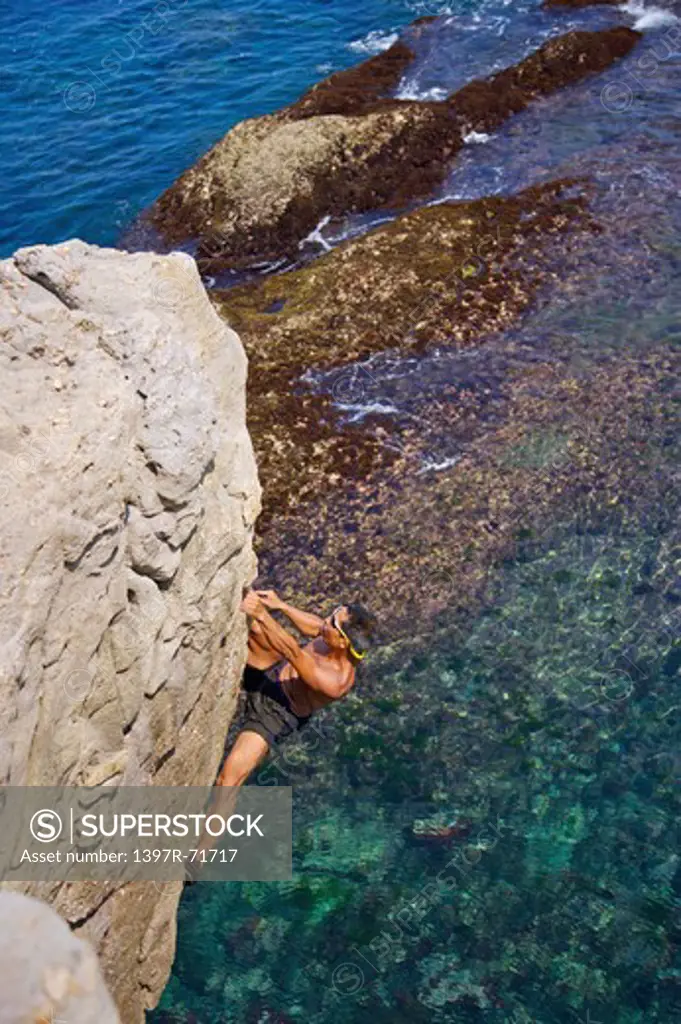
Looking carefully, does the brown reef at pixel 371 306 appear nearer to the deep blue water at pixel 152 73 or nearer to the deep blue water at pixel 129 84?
the deep blue water at pixel 129 84

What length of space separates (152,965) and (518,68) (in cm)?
3079

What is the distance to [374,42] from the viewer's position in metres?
41.2

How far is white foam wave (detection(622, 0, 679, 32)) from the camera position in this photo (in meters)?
37.9

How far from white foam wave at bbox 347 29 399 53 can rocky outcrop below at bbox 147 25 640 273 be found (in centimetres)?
669

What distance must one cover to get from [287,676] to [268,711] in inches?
22.0

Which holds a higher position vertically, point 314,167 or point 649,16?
point 314,167

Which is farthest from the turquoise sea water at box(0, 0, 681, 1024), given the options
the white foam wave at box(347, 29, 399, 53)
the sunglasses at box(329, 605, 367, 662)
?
the white foam wave at box(347, 29, 399, 53)

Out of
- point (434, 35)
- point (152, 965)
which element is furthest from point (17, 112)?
point (152, 965)

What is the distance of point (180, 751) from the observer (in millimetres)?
13531

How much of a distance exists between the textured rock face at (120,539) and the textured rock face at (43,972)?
197 inches

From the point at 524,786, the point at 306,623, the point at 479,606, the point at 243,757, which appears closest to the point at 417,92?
the point at 479,606

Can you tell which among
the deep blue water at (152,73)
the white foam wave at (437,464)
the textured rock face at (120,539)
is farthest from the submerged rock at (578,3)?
the textured rock face at (120,539)

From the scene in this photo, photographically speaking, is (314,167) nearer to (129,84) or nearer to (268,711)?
(129,84)

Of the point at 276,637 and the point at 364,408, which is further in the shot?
the point at 364,408
